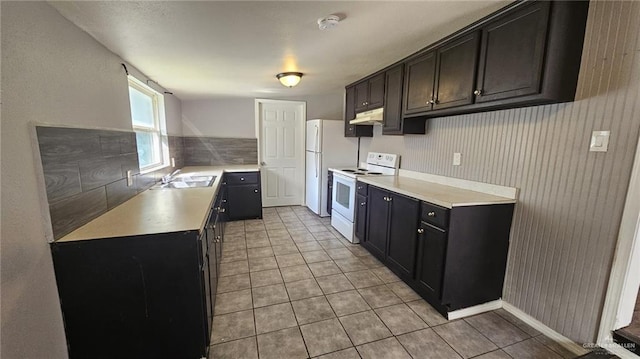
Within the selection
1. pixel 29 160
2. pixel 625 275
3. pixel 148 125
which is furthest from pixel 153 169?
pixel 625 275

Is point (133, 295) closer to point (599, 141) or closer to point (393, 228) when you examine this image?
point (393, 228)

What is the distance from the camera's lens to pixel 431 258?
6.81ft

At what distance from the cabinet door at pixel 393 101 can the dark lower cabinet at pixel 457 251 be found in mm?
965

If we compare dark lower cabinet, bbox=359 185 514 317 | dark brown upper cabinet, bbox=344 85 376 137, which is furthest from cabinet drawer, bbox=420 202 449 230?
dark brown upper cabinet, bbox=344 85 376 137

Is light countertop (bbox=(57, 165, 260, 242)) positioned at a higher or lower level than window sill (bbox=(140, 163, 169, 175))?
lower

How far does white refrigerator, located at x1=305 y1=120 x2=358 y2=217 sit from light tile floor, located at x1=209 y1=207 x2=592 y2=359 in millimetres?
1527

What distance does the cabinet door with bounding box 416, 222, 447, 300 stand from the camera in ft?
6.48

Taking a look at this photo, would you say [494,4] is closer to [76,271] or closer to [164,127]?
[76,271]

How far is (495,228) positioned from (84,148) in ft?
9.36

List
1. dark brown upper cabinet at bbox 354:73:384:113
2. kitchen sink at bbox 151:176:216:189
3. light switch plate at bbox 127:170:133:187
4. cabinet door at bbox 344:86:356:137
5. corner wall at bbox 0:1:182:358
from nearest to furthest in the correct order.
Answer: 1. corner wall at bbox 0:1:182:358
2. light switch plate at bbox 127:170:133:187
3. kitchen sink at bbox 151:176:216:189
4. dark brown upper cabinet at bbox 354:73:384:113
5. cabinet door at bbox 344:86:356:137

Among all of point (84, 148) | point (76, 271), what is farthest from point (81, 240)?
point (84, 148)

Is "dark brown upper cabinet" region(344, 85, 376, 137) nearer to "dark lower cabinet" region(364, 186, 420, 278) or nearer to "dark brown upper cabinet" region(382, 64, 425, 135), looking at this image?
"dark brown upper cabinet" region(382, 64, 425, 135)

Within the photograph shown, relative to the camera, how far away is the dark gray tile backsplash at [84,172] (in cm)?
133

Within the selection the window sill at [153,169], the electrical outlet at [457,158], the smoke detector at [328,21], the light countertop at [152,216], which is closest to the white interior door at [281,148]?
the window sill at [153,169]
